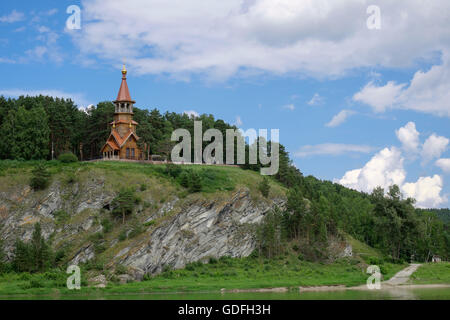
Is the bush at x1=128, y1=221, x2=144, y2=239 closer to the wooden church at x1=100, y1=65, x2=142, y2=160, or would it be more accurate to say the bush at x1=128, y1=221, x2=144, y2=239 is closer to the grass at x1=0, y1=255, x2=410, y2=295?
the grass at x1=0, y1=255, x2=410, y2=295

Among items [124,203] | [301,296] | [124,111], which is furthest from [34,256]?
[301,296]

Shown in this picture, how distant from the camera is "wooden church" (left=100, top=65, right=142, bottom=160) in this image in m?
87.6

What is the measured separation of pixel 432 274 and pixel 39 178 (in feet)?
173

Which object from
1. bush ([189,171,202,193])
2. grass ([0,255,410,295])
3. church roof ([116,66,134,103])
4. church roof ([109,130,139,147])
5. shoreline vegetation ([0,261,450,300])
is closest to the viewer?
shoreline vegetation ([0,261,450,300])

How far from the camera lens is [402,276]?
72.0 meters

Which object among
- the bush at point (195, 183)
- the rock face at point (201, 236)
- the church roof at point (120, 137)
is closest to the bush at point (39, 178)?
the church roof at point (120, 137)

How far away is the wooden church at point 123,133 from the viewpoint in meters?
87.6

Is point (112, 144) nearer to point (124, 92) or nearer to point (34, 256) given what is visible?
point (124, 92)

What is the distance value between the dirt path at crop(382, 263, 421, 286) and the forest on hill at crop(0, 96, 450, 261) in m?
6.15

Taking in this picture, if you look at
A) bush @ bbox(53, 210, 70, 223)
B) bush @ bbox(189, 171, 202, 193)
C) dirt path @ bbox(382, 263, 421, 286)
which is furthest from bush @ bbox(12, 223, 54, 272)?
dirt path @ bbox(382, 263, 421, 286)

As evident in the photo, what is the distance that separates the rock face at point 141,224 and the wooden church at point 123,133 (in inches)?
389

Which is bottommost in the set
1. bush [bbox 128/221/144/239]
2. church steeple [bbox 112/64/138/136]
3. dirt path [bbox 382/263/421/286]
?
dirt path [bbox 382/263/421/286]

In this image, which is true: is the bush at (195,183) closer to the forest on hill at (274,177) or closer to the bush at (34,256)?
the forest on hill at (274,177)
